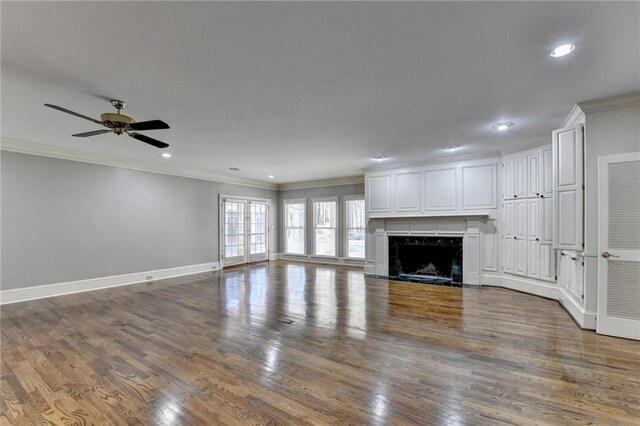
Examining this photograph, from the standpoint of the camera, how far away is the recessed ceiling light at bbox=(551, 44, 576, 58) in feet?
7.33

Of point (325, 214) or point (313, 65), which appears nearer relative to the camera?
point (313, 65)

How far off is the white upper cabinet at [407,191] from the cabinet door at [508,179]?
1629mm

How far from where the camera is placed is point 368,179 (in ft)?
23.9

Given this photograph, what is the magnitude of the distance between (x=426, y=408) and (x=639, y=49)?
3.27m

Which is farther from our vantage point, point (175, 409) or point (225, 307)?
point (225, 307)

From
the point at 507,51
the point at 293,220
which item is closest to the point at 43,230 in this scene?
the point at 293,220

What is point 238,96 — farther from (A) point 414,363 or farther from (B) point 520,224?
(B) point 520,224

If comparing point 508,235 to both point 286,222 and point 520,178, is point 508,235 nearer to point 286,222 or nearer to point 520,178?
point 520,178

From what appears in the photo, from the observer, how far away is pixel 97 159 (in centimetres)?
577

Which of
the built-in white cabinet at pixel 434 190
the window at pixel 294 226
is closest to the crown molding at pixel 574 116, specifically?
the built-in white cabinet at pixel 434 190

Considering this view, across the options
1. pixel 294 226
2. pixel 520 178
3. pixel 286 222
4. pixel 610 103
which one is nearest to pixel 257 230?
pixel 286 222

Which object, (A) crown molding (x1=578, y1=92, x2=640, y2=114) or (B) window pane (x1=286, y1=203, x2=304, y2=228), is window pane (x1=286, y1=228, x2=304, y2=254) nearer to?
(B) window pane (x1=286, y1=203, x2=304, y2=228)

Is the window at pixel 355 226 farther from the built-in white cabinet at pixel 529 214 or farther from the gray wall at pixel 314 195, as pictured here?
the built-in white cabinet at pixel 529 214

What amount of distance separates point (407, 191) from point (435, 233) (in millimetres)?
1148
